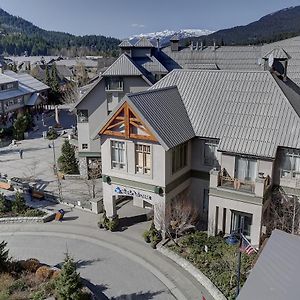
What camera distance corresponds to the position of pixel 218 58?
52406 mm

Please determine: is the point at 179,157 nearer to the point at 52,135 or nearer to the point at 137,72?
the point at 137,72

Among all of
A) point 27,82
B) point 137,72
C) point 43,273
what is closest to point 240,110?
point 137,72

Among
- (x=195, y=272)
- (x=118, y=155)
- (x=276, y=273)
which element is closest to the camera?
(x=276, y=273)

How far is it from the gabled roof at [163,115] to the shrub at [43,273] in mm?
10531

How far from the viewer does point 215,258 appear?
78.4 ft

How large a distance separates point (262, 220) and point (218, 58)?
32.8 m

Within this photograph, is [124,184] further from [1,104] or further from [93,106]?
[1,104]

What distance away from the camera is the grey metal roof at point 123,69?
125 feet

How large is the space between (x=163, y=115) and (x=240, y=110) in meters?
5.72

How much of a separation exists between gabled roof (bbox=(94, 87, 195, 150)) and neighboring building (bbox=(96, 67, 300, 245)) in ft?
0.25

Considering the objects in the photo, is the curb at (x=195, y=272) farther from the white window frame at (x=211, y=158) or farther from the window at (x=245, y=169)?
the white window frame at (x=211, y=158)

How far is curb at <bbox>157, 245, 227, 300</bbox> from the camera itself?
21031mm

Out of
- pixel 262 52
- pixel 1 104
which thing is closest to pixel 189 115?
pixel 262 52

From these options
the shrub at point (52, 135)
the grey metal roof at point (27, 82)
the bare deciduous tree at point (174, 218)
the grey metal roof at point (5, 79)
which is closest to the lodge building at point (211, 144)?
the bare deciduous tree at point (174, 218)
